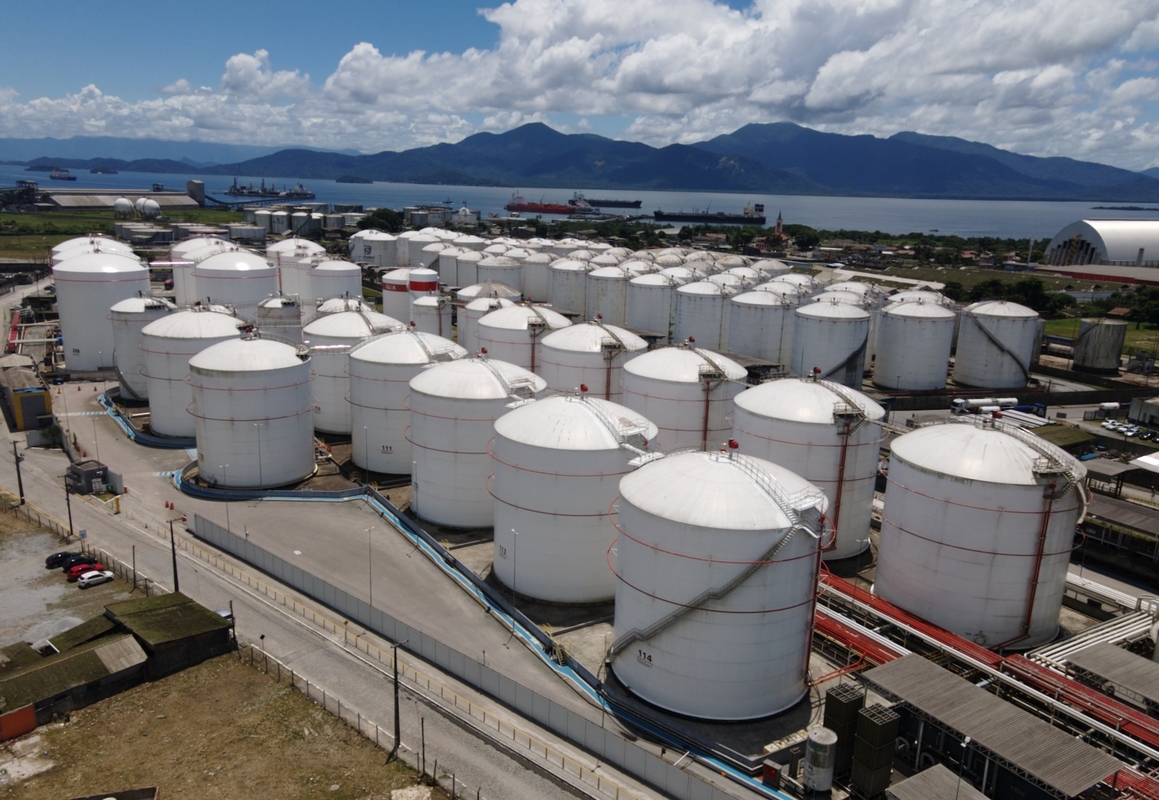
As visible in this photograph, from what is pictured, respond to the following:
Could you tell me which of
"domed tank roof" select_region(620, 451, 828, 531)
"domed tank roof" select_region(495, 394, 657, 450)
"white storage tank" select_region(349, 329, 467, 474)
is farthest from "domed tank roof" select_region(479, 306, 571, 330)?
"domed tank roof" select_region(620, 451, 828, 531)

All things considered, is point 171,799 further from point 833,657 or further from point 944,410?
point 944,410

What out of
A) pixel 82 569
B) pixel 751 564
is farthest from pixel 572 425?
pixel 82 569

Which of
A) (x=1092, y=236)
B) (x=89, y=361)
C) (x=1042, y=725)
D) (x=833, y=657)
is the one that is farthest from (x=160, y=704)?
(x=1092, y=236)

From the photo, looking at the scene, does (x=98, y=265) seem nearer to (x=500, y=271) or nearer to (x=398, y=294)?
(x=398, y=294)

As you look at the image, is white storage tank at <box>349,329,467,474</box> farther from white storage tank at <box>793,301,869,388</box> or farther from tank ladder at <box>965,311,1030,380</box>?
tank ladder at <box>965,311,1030,380</box>

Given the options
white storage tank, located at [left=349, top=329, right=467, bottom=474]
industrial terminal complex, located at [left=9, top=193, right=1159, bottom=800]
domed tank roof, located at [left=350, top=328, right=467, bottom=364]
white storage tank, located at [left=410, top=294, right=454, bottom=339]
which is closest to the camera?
industrial terminal complex, located at [left=9, top=193, right=1159, bottom=800]

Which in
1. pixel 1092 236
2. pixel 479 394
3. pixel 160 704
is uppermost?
pixel 1092 236

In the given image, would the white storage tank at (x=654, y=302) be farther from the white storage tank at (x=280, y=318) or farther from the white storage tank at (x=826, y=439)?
the white storage tank at (x=826, y=439)
